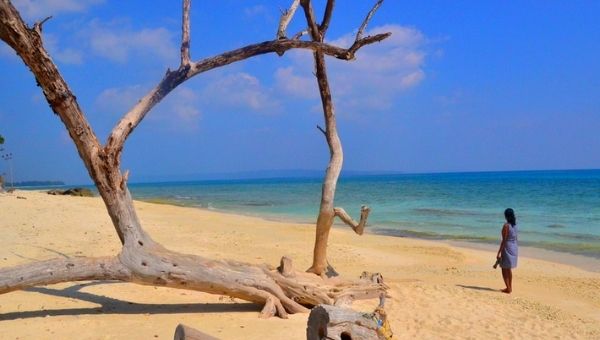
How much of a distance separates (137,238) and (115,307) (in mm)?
846

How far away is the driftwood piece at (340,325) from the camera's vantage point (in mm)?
2957

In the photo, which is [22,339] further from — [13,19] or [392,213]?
[392,213]

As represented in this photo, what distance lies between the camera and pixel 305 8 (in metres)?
8.07

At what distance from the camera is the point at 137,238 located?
615cm

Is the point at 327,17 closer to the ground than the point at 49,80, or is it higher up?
higher up

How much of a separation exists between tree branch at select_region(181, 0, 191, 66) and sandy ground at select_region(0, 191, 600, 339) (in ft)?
9.74

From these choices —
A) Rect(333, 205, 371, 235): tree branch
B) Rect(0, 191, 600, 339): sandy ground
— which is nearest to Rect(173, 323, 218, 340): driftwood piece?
Rect(0, 191, 600, 339): sandy ground

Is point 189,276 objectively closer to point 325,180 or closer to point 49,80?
point 49,80

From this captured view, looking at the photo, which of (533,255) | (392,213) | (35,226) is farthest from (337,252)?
(392,213)

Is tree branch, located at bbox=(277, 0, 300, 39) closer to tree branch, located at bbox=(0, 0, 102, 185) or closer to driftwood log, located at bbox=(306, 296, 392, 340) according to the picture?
tree branch, located at bbox=(0, 0, 102, 185)

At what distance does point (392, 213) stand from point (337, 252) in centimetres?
1455

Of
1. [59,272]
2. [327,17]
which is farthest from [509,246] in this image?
[59,272]

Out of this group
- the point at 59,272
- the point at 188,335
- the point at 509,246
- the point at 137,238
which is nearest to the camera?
the point at 188,335

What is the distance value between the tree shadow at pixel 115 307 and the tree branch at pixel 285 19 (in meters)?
3.40
